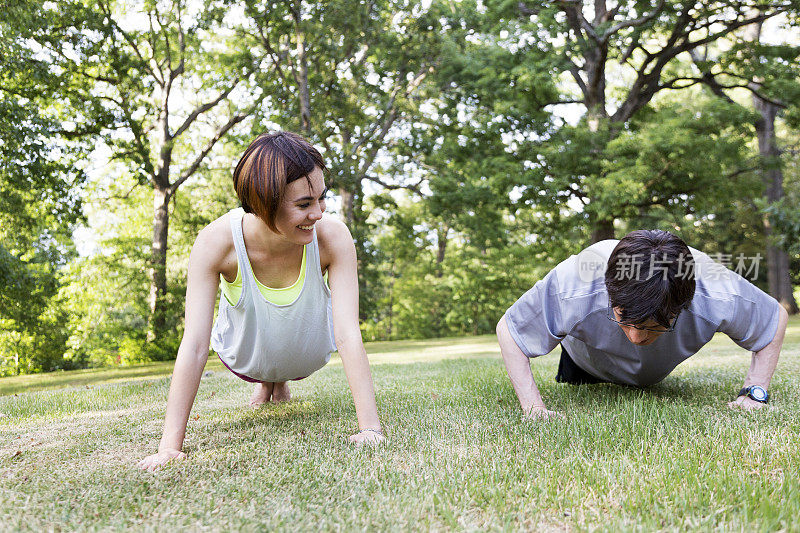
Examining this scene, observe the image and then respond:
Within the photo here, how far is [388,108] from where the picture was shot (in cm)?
1770

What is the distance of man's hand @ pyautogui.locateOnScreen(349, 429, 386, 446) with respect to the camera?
246 centimetres

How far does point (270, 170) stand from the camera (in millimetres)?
2332

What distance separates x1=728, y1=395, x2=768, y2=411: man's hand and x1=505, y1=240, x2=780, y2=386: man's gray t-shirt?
0.99 feet

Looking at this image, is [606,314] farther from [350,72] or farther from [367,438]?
[350,72]

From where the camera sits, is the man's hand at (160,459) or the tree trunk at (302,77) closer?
the man's hand at (160,459)

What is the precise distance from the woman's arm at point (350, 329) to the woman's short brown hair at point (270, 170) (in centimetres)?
54

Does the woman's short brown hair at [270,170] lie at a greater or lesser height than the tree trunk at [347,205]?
lesser

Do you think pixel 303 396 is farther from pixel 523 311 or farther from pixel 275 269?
pixel 523 311

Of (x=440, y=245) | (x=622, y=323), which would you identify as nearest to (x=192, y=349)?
(x=622, y=323)

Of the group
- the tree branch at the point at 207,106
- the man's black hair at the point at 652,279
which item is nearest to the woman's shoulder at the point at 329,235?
the man's black hair at the point at 652,279

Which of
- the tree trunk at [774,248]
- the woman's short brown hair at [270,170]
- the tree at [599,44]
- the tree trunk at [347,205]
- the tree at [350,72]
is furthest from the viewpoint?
the tree trunk at [774,248]

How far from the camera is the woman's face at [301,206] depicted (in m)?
2.38

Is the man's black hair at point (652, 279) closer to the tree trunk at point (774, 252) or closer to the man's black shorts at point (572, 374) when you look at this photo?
the man's black shorts at point (572, 374)

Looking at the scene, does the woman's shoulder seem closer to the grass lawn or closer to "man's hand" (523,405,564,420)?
the grass lawn
